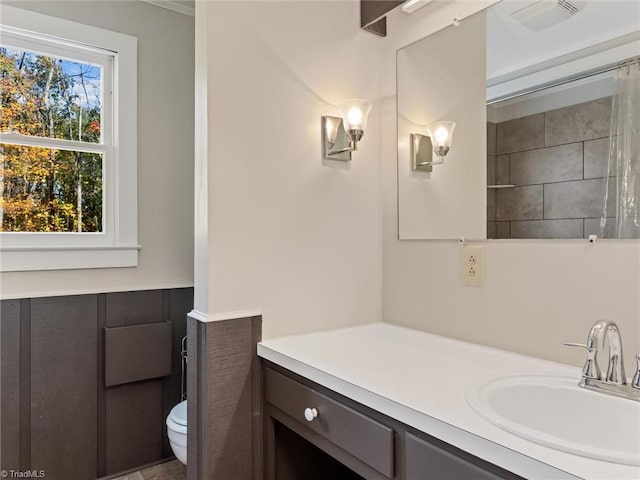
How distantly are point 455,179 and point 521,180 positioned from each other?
0.81ft

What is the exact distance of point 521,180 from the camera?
1.33 meters

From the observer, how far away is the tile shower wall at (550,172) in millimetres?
1158

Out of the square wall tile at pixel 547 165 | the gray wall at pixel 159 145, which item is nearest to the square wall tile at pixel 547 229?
the square wall tile at pixel 547 165

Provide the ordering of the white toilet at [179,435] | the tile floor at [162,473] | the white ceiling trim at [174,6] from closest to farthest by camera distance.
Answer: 1. the white toilet at [179,435]
2. the tile floor at [162,473]
3. the white ceiling trim at [174,6]

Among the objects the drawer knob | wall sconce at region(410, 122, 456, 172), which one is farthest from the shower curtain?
the drawer knob

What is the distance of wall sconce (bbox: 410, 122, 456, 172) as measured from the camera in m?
1.56

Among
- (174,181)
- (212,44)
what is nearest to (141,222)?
(174,181)

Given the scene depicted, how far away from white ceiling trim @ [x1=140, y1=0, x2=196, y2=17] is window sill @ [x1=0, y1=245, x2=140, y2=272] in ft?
4.10

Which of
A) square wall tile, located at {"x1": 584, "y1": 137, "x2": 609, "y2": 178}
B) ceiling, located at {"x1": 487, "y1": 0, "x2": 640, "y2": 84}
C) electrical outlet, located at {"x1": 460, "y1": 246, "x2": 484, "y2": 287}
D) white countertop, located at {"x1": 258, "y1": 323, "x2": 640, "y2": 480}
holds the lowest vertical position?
white countertop, located at {"x1": 258, "y1": 323, "x2": 640, "y2": 480}

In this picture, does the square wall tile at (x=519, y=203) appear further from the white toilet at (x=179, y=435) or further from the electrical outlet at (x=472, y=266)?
the white toilet at (x=179, y=435)

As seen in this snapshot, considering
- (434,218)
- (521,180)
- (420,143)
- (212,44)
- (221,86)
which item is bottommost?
(434,218)

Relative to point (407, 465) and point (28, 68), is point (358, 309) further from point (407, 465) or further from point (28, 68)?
point (28, 68)

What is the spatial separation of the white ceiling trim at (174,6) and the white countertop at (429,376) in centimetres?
183

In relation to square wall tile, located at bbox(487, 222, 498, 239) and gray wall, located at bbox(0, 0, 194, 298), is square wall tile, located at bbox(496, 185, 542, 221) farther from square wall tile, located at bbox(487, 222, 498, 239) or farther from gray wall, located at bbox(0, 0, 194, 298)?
gray wall, located at bbox(0, 0, 194, 298)
